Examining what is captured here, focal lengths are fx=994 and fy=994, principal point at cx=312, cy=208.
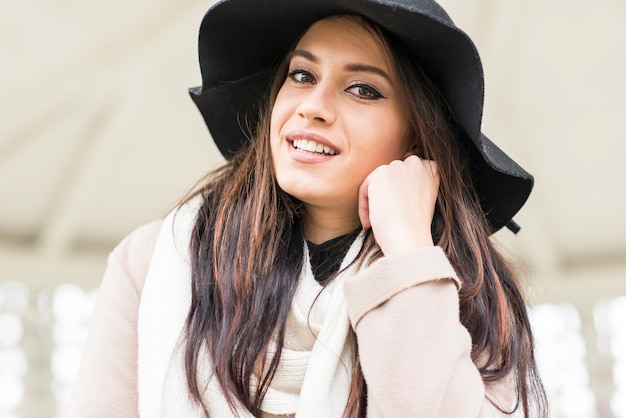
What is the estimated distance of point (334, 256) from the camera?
2.37m

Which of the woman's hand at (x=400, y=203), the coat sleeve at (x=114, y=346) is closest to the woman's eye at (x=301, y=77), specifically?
the woman's hand at (x=400, y=203)

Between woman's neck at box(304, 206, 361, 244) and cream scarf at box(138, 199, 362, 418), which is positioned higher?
woman's neck at box(304, 206, 361, 244)

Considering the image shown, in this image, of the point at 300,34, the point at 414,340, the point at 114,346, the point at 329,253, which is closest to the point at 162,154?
the point at 300,34

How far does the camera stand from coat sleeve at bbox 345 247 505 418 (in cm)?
190

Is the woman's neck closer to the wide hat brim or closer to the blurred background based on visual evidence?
the wide hat brim

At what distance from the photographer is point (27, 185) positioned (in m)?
8.30

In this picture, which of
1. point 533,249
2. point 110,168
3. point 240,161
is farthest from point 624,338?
point 240,161

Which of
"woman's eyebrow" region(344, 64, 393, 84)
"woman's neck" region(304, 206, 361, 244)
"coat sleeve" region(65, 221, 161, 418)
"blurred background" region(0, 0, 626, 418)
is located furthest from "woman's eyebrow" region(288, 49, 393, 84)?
"blurred background" region(0, 0, 626, 418)

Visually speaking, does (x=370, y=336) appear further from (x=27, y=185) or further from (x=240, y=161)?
(x=27, y=185)

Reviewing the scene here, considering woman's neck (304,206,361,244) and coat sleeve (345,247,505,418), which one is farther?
woman's neck (304,206,361,244)

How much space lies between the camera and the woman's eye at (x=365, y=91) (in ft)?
7.50

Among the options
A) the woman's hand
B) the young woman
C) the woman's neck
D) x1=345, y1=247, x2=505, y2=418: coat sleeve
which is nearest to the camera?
x1=345, y1=247, x2=505, y2=418: coat sleeve

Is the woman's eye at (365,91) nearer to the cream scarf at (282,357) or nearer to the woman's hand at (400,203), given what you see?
the woman's hand at (400,203)

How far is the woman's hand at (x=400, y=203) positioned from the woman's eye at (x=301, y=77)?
0.88ft
